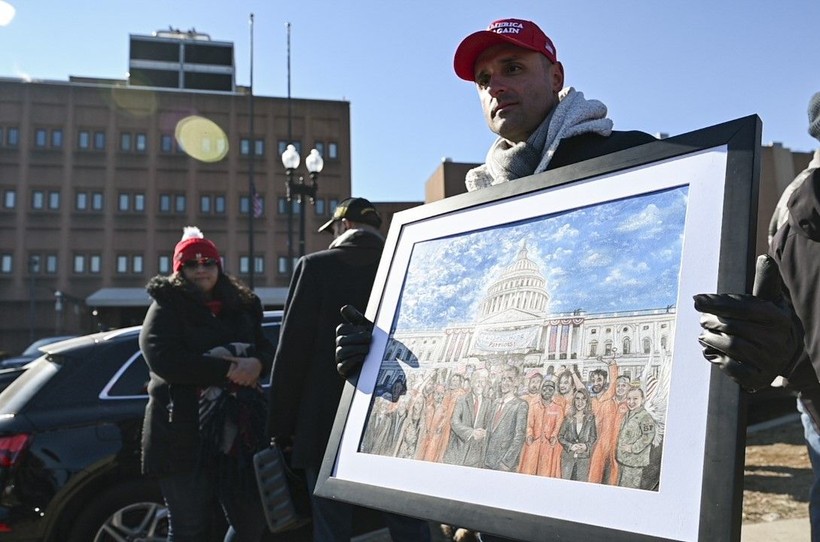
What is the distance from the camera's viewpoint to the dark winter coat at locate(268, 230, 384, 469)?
333 cm

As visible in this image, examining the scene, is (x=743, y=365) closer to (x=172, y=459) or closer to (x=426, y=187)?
(x=172, y=459)

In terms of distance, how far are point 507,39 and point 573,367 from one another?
3.35ft

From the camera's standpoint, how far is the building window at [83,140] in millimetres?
46031

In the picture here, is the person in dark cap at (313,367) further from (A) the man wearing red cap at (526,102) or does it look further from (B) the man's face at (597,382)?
(B) the man's face at (597,382)

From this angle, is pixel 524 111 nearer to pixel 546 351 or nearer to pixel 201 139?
pixel 546 351

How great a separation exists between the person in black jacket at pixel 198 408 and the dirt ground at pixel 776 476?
3394 millimetres

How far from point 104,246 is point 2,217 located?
6474 mm

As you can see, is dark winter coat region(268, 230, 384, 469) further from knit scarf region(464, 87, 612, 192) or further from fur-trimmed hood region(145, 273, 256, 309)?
knit scarf region(464, 87, 612, 192)

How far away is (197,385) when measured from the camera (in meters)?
3.52

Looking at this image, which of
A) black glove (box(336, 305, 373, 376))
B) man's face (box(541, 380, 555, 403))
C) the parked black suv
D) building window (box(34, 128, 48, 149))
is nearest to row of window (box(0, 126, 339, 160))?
building window (box(34, 128, 48, 149))

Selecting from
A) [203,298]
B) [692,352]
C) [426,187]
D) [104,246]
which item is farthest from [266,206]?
[692,352]

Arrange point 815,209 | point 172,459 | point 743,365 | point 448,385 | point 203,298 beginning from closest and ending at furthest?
point 743,365 → point 448,385 → point 815,209 → point 172,459 → point 203,298

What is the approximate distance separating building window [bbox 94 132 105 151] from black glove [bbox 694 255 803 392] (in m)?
50.5

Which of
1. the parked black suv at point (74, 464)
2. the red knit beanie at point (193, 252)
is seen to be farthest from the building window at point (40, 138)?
the red knit beanie at point (193, 252)
